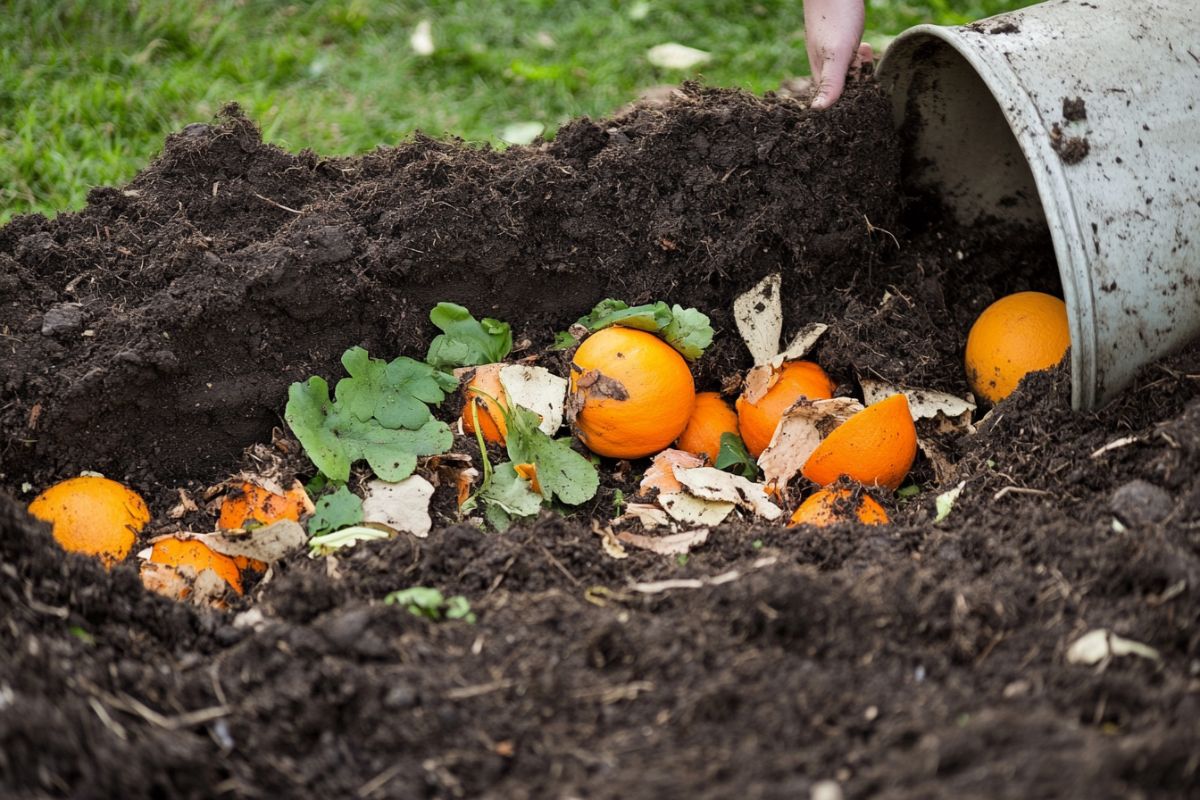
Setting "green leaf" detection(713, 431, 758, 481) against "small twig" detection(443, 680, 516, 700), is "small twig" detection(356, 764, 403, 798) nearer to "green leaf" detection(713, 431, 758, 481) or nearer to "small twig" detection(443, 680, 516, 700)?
"small twig" detection(443, 680, 516, 700)

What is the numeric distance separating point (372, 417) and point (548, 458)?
0.43m

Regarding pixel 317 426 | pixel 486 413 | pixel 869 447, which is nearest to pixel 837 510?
pixel 869 447

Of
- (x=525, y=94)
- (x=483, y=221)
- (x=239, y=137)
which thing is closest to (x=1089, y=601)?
(x=483, y=221)

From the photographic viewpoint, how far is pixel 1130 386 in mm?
2475

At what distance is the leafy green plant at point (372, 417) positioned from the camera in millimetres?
2594

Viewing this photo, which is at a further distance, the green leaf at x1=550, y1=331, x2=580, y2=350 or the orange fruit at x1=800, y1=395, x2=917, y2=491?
the green leaf at x1=550, y1=331, x2=580, y2=350

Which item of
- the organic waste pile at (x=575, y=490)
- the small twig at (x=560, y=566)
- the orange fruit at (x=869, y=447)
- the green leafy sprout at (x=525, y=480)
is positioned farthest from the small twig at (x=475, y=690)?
the orange fruit at (x=869, y=447)

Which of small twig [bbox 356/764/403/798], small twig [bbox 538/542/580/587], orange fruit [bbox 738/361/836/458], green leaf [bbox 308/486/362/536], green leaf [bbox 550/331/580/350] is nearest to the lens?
small twig [bbox 356/764/403/798]

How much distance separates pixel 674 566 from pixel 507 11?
3.97 m

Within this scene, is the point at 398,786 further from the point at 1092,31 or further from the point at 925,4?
the point at 925,4

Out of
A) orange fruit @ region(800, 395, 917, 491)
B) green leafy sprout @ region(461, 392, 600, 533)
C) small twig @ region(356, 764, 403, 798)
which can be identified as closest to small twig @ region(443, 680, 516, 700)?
small twig @ region(356, 764, 403, 798)

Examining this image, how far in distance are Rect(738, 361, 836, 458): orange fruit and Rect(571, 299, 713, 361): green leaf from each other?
18cm

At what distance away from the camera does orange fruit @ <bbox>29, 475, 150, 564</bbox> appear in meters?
2.41

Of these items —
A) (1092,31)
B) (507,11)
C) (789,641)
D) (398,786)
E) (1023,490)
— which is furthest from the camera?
(507,11)
